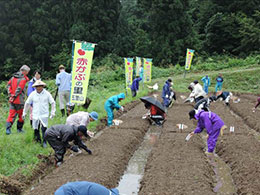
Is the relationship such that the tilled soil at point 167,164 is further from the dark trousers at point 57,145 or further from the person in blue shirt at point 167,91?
the person in blue shirt at point 167,91

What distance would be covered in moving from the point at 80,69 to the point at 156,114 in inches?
144

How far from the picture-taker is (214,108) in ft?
46.2

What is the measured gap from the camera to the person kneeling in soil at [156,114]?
35.1ft

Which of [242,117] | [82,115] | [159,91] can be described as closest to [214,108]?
[242,117]

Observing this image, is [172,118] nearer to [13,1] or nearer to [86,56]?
[86,56]

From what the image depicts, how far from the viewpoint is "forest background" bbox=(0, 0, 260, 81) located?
31500 mm

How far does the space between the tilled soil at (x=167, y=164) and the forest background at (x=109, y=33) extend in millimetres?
22023

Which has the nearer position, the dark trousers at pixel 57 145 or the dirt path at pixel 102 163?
the dirt path at pixel 102 163

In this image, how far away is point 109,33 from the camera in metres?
33.3

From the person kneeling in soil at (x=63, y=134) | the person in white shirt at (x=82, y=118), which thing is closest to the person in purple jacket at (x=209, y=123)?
the person in white shirt at (x=82, y=118)

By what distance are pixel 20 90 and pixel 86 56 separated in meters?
2.26

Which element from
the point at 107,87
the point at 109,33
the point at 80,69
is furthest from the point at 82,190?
the point at 109,33

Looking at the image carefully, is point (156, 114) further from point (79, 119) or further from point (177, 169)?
point (177, 169)

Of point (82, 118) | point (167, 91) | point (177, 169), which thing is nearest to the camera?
point (177, 169)
